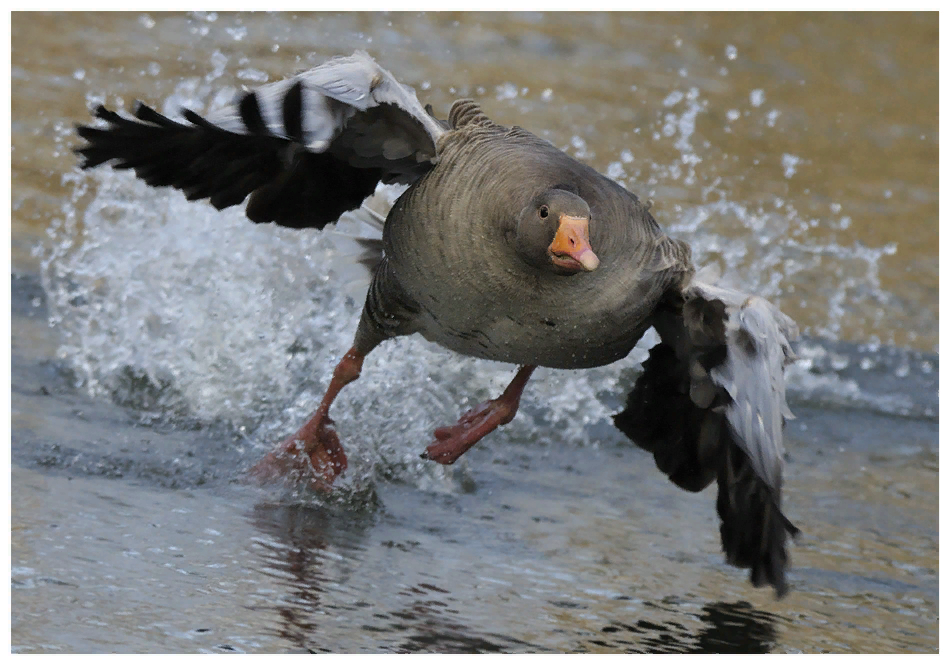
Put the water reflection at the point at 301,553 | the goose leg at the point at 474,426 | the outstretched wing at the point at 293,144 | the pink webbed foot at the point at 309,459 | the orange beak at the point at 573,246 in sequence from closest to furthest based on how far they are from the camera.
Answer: the water reflection at the point at 301,553 < the orange beak at the point at 573,246 < the outstretched wing at the point at 293,144 < the goose leg at the point at 474,426 < the pink webbed foot at the point at 309,459

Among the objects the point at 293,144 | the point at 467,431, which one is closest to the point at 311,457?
the point at 467,431

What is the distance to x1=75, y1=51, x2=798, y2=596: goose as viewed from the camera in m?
4.04

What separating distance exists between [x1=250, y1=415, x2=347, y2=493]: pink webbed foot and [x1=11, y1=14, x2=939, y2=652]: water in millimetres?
113

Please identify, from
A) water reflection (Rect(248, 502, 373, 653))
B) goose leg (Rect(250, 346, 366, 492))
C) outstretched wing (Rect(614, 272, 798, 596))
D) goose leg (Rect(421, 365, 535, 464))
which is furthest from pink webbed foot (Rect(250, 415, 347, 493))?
outstretched wing (Rect(614, 272, 798, 596))

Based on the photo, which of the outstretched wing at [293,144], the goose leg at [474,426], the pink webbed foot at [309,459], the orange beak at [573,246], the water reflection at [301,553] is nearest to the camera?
the water reflection at [301,553]

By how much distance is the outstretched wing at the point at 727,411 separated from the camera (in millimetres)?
4047

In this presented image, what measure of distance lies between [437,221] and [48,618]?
1.77 m

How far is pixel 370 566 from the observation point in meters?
4.38

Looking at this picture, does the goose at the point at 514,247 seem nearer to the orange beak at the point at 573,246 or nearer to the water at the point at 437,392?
the orange beak at the point at 573,246

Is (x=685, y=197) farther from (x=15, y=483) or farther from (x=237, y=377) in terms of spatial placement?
(x=15, y=483)

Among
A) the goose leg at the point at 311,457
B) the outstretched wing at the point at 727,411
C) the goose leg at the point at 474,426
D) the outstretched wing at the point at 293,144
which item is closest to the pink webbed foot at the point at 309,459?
the goose leg at the point at 311,457

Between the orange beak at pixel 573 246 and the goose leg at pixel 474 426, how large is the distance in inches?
51.9

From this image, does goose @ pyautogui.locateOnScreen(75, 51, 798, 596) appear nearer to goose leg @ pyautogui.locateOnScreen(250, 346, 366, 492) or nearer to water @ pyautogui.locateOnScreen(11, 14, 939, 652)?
water @ pyautogui.locateOnScreen(11, 14, 939, 652)

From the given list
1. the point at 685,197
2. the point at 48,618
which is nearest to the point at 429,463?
the point at 48,618
